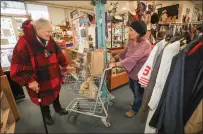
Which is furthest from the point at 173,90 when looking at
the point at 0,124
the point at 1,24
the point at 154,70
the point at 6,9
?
the point at 6,9

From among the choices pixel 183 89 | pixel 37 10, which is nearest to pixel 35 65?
pixel 183 89

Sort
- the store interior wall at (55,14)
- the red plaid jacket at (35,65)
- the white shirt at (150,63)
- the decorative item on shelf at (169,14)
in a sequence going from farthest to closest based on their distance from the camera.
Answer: the store interior wall at (55,14) < the decorative item on shelf at (169,14) < the red plaid jacket at (35,65) < the white shirt at (150,63)

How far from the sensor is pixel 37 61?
1406 millimetres

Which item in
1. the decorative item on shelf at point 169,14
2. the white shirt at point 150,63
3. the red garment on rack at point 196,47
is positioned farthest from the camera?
the decorative item on shelf at point 169,14

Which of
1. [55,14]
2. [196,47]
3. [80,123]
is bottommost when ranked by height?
[80,123]

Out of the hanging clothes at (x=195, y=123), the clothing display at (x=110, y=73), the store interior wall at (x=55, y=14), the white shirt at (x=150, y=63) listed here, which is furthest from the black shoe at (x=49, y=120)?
the store interior wall at (x=55, y=14)

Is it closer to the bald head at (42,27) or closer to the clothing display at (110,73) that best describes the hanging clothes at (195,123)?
the clothing display at (110,73)

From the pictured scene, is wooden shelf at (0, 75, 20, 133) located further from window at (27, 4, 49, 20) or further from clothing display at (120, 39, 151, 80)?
window at (27, 4, 49, 20)

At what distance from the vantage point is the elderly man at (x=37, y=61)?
130 cm

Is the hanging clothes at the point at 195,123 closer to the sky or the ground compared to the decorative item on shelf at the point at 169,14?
closer to the ground

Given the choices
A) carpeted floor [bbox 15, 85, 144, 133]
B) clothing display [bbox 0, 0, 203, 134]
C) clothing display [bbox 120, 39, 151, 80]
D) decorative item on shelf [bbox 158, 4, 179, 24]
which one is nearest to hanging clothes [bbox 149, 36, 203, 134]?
clothing display [bbox 0, 0, 203, 134]

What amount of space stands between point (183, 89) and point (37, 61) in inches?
57.6

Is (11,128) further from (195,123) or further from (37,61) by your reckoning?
(195,123)

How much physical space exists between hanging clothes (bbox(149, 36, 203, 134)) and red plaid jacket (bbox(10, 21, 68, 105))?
52.8 inches
